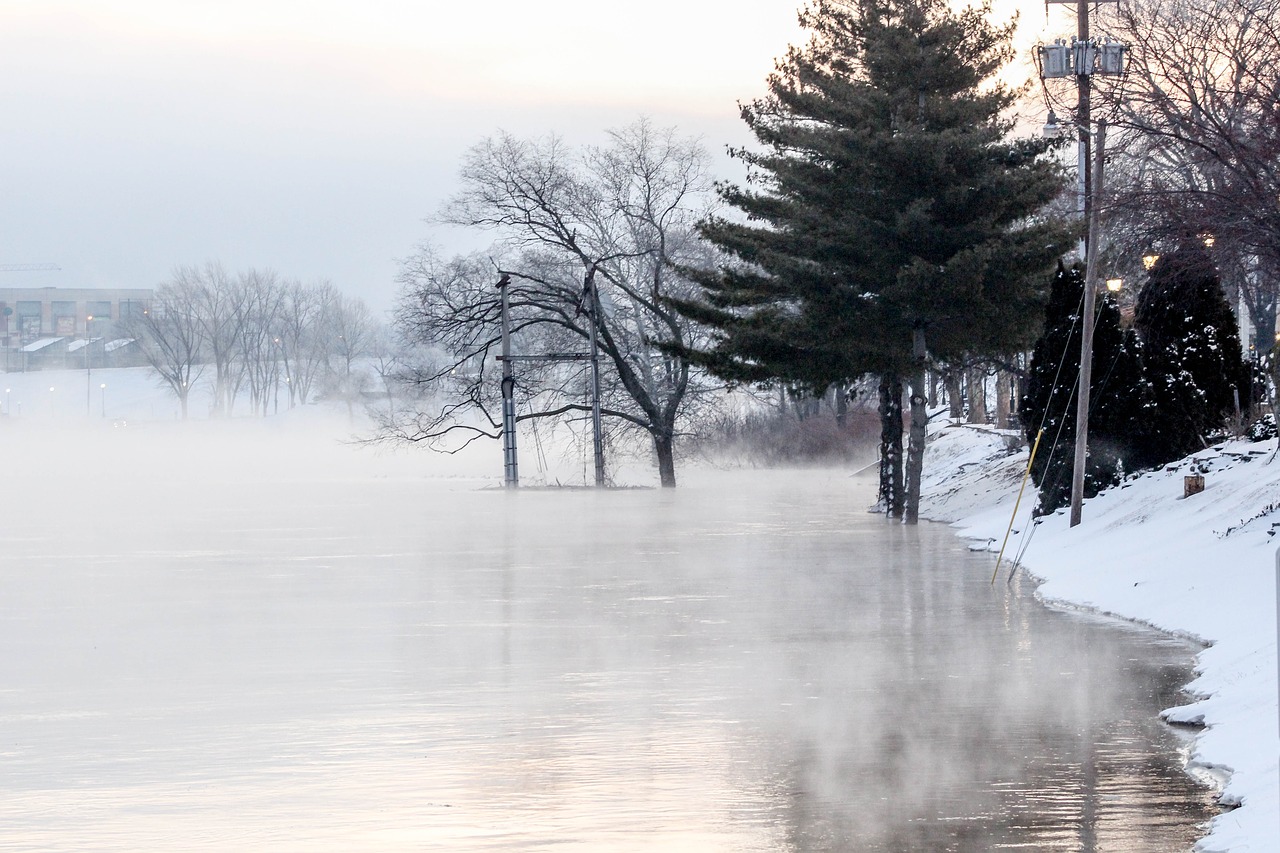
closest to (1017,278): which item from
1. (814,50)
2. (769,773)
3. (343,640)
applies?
(814,50)

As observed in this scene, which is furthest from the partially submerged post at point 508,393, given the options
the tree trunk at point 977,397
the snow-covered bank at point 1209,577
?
the snow-covered bank at point 1209,577

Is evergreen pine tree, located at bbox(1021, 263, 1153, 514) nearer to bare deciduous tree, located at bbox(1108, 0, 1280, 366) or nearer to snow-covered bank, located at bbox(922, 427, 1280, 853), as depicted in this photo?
snow-covered bank, located at bbox(922, 427, 1280, 853)

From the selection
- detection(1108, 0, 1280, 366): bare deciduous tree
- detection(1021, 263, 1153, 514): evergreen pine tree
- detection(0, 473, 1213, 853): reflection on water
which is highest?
detection(1108, 0, 1280, 366): bare deciduous tree

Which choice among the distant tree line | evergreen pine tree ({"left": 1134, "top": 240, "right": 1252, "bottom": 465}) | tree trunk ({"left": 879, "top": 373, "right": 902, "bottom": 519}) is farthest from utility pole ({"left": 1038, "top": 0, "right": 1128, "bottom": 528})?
the distant tree line

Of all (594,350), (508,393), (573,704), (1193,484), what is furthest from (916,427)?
(573,704)

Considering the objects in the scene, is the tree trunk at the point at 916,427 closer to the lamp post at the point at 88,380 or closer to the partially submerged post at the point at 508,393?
the partially submerged post at the point at 508,393

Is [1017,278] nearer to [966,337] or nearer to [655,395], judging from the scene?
[966,337]

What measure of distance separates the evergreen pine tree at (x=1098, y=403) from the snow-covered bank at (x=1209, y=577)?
1.13m

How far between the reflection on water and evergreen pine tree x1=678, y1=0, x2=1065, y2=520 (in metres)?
9.68

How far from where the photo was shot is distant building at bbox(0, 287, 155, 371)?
575 ft

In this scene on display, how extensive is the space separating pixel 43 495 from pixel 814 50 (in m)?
30.4

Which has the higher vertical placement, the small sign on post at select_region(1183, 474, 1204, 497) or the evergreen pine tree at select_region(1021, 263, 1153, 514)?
the evergreen pine tree at select_region(1021, 263, 1153, 514)

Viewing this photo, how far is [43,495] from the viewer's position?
185ft

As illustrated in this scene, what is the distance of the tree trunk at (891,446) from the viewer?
3778 cm
